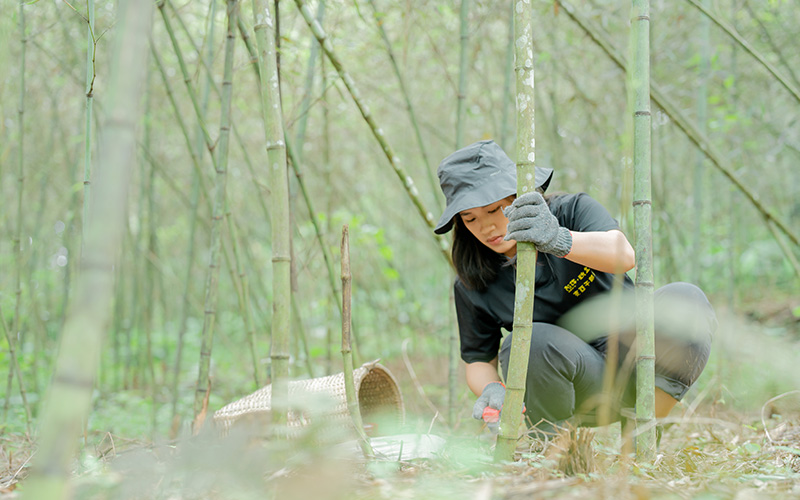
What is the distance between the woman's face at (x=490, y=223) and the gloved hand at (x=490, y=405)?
424 millimetres

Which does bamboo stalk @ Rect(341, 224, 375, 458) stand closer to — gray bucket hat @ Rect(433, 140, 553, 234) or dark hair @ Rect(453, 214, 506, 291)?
gray bucket hat @ Rect(433, 140, 553, 234)

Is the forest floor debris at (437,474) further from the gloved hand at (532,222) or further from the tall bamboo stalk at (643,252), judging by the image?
the gloved hand at (532,222)

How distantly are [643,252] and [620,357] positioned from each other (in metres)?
0.62

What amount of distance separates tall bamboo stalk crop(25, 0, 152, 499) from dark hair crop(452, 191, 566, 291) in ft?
4.25

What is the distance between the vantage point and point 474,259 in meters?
1.96

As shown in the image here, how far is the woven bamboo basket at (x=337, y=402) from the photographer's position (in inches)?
66.7

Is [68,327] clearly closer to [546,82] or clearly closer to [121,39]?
[121,39]

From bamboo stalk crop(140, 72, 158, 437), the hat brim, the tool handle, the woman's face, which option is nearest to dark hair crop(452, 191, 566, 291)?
the woman's face

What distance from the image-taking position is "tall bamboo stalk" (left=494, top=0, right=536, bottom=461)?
1.26 m

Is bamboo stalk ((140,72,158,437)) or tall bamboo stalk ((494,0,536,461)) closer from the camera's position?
tall bamboo stalk ((494,0,536,461))

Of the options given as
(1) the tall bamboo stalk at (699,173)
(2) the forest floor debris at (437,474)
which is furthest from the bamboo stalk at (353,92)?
(1) the tall bamboo stalk at (699,173)

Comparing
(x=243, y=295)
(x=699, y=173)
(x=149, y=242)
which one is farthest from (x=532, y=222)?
(x=149, y=242)

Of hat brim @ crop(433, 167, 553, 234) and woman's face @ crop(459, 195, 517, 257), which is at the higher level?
hat brim @ crop(433, 167, 553, 234)

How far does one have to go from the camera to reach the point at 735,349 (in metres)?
3.32
